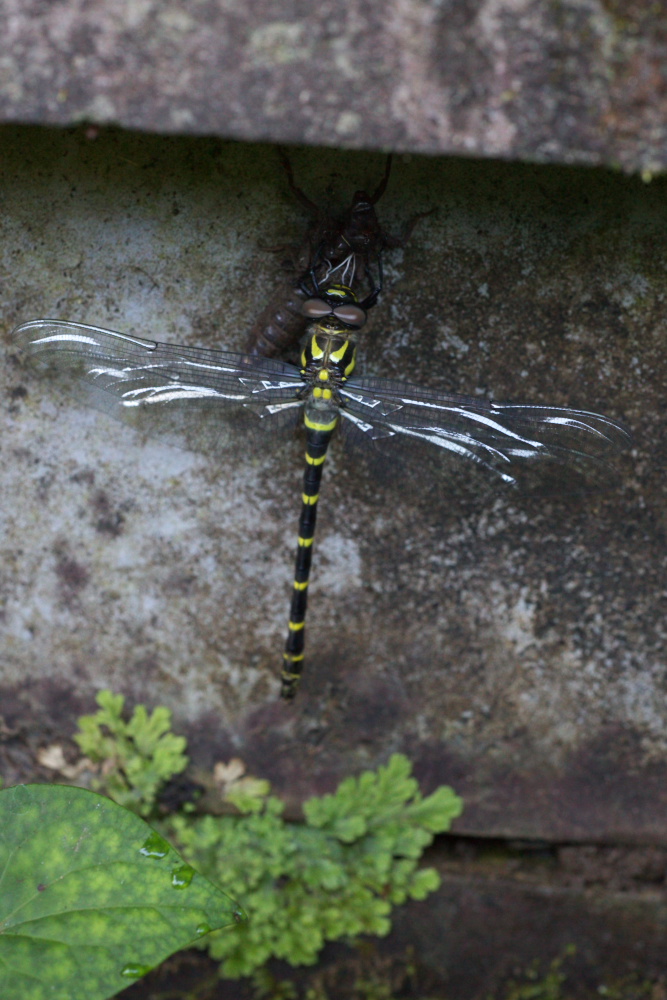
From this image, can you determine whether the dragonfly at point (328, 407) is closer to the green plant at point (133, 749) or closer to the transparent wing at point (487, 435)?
the transparent wing at point (487, 435)

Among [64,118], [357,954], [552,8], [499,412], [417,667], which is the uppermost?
[552,8]

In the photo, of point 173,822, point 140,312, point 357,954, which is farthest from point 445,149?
point 357,954

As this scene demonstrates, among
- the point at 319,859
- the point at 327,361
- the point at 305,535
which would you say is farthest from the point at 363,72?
the point at 319,859

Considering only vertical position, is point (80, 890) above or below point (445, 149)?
below

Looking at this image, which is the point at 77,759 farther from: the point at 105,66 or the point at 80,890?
the point at 105,66

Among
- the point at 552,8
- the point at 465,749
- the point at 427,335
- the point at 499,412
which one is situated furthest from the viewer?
the point at 465,749

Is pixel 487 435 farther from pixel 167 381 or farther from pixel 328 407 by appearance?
pixel 167 381

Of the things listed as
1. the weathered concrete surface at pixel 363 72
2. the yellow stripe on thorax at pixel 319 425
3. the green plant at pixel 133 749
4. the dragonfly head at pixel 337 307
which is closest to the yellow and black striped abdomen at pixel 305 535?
the yellow stripe on thorax at pixel 319 425
